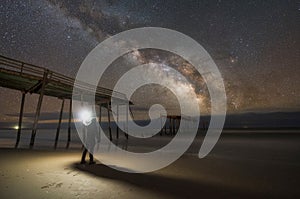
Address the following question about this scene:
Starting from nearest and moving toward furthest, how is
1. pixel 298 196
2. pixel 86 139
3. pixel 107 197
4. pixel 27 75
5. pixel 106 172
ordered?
pixel 107 197 → pixel 298 196 → pixel 106 172 → pixel 86 139 → pixel 27 75

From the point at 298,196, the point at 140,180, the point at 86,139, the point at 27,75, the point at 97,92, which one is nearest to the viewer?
the point at 298,196

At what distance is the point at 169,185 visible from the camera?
18.1ft

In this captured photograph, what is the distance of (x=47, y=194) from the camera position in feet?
14.9

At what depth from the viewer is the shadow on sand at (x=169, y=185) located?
4844 mm

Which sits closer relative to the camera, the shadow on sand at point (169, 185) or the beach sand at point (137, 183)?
the beach sand at point (137, 183)

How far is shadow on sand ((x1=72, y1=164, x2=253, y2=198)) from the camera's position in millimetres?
4844

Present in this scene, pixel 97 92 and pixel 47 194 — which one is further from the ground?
pixel 97 92

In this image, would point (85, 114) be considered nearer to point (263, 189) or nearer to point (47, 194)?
point (47, 194)

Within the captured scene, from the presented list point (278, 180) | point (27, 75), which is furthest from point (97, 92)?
point (278, 180)

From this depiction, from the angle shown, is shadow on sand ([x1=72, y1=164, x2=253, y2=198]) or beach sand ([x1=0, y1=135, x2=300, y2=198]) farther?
shadow on sand ([x1=72, y1=164, x2=253, y2=198])

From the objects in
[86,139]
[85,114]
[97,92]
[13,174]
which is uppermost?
[97,92]

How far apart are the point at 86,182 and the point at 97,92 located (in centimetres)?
1136

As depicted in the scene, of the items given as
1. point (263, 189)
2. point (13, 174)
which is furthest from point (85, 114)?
point (263, 189)

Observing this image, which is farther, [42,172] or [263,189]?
[42,172]
